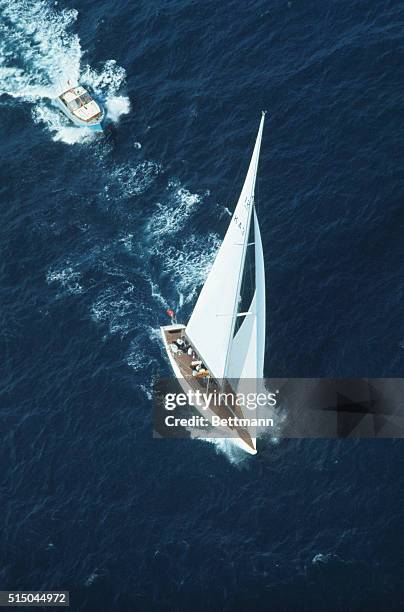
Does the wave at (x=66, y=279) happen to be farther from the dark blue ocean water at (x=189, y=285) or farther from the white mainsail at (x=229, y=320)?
the white mainsail at (x=229, y=320)

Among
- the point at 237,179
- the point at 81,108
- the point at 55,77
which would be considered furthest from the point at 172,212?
the point at 55,77

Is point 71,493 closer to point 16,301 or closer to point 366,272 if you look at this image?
point 16,301

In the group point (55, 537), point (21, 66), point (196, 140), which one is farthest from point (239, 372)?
point (21, 66)

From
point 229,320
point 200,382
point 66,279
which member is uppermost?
point 66,279

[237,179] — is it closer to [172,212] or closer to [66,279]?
[172,212]

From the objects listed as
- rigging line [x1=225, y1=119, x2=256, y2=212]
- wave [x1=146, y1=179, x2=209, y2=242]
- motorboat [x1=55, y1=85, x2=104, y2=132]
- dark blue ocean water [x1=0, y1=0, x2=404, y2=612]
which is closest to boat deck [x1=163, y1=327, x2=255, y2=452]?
dark blue ocean water [x1=0, y1=0, x2=404, y2=612]

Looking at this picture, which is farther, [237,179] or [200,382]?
[237,179]

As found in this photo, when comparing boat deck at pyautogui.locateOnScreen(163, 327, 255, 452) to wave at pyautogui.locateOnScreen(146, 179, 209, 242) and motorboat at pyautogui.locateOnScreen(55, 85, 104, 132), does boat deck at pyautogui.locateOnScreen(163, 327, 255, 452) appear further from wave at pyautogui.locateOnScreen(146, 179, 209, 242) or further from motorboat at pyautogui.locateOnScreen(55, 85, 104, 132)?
motorboat at pyautogui.locateOnScreen(55, 85, 104, 132)
